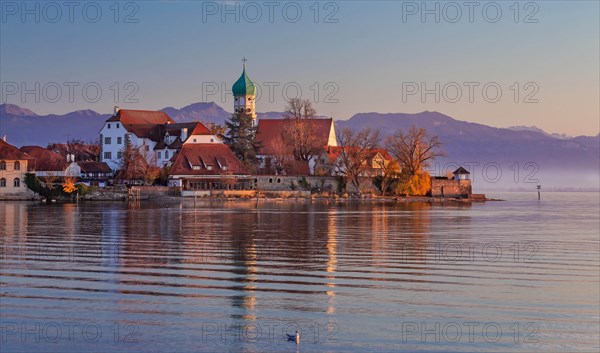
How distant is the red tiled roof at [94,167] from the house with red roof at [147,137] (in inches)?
41.9

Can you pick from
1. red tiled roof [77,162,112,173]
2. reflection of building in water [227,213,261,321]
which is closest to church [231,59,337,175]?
red tiled roof [77,162,112,173]

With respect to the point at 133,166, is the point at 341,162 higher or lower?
higher

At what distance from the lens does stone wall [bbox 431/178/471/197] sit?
101 meters

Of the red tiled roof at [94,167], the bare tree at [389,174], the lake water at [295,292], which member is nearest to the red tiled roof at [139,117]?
the red tiled roof at [94,167]

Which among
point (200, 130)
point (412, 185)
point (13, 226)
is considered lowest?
point (13, 226)

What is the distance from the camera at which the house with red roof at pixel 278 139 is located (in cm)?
10304

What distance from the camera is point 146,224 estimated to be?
1901 inches

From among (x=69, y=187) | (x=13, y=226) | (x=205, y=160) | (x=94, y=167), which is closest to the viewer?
(x=13, y=226)

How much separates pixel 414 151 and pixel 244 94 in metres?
32.4

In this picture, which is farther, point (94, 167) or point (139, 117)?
point (139, 117)

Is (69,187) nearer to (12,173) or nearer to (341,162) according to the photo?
(12,173)

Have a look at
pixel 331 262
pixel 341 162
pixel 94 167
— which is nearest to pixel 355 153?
pixel 341 162

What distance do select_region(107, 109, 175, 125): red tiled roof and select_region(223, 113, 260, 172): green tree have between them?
9553 mm

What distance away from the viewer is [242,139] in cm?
10619
